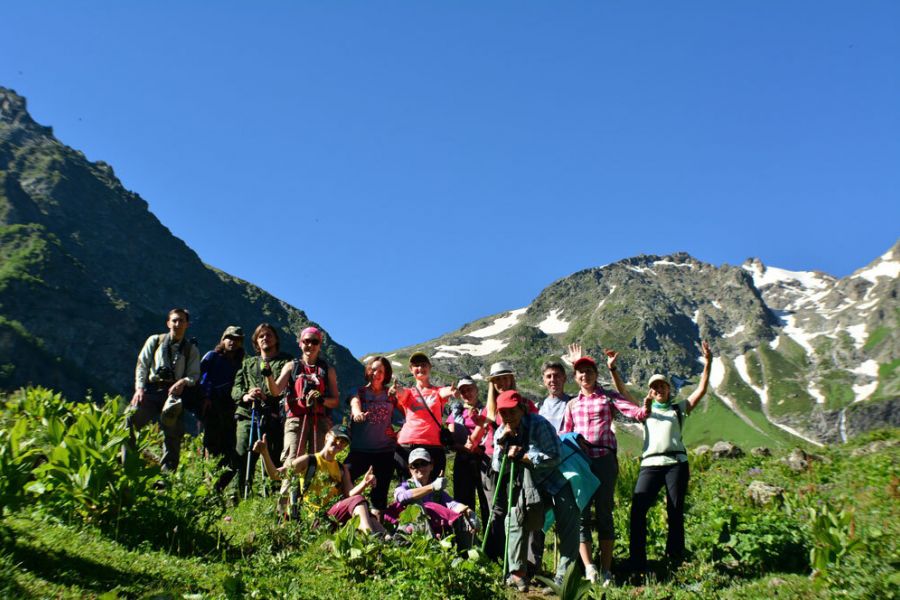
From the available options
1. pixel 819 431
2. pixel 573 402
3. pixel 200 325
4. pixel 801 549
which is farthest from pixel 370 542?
pixel 819 431

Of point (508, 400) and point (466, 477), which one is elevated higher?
point (508, 400)

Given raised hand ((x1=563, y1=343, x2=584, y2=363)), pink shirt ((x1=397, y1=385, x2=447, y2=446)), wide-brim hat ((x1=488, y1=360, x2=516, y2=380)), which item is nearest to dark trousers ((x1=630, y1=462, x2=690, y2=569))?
raised hand ((x1=563, y1=343, x2=584, y2=363))

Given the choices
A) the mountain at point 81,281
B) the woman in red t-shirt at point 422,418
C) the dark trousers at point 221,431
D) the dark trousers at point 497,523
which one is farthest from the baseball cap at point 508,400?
the mountain at point 81,281

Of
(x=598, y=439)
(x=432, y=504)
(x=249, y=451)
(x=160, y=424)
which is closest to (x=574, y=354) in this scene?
(x=598, y=439)

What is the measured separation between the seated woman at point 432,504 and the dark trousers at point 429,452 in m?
0.28

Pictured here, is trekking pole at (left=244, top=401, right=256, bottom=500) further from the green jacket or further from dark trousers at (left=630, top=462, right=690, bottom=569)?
dark trousers at (left=630, top=462, right=690, bottom=569)

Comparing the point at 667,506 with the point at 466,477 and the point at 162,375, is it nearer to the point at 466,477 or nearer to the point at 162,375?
the point at 466,477

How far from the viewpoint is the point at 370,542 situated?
5.74 m

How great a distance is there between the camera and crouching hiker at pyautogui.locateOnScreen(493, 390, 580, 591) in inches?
253

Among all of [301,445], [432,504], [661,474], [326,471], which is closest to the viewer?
[432,504]

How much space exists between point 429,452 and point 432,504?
Answer: 844 mm

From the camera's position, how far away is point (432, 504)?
23.0ft

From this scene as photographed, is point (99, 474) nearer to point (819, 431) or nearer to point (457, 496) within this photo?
point (457, 496)

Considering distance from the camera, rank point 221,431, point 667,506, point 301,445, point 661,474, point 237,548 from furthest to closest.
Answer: point 221,431, point 301,445, point 661,474, point 667,506, point 237,548
